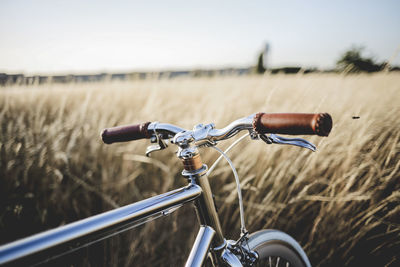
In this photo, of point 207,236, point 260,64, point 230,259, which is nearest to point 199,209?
point 207,236

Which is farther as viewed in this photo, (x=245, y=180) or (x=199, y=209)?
(x=245, y=180)

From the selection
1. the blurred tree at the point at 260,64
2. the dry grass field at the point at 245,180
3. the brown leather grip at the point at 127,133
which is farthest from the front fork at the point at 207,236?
the blurred tree at the point at 260,64

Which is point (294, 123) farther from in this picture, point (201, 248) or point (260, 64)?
point (260, 64)

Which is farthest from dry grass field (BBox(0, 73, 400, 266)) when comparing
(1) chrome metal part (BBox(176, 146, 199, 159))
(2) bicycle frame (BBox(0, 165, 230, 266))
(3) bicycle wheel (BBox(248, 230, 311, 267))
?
(1) chrome metal part (BBox(176, 146, 199, 159))

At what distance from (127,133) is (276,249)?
760 mm

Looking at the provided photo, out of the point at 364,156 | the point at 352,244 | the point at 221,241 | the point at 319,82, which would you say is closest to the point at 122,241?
the point at 221,241

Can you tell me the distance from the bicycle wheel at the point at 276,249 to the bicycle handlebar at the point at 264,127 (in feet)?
1.60

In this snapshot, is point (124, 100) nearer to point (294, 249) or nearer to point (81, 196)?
point (81, 196)

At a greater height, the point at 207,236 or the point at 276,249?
the point at 207,236

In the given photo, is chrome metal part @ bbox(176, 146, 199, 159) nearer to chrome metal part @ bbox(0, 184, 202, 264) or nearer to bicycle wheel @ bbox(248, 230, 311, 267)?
chrome metal part @ bbox(0, 184, 202, 264)

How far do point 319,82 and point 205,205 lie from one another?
171cm

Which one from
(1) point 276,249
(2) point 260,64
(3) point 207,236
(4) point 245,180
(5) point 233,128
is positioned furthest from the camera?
(2) point 260,64

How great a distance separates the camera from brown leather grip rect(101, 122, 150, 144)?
735mm

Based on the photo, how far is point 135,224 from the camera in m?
0.52
